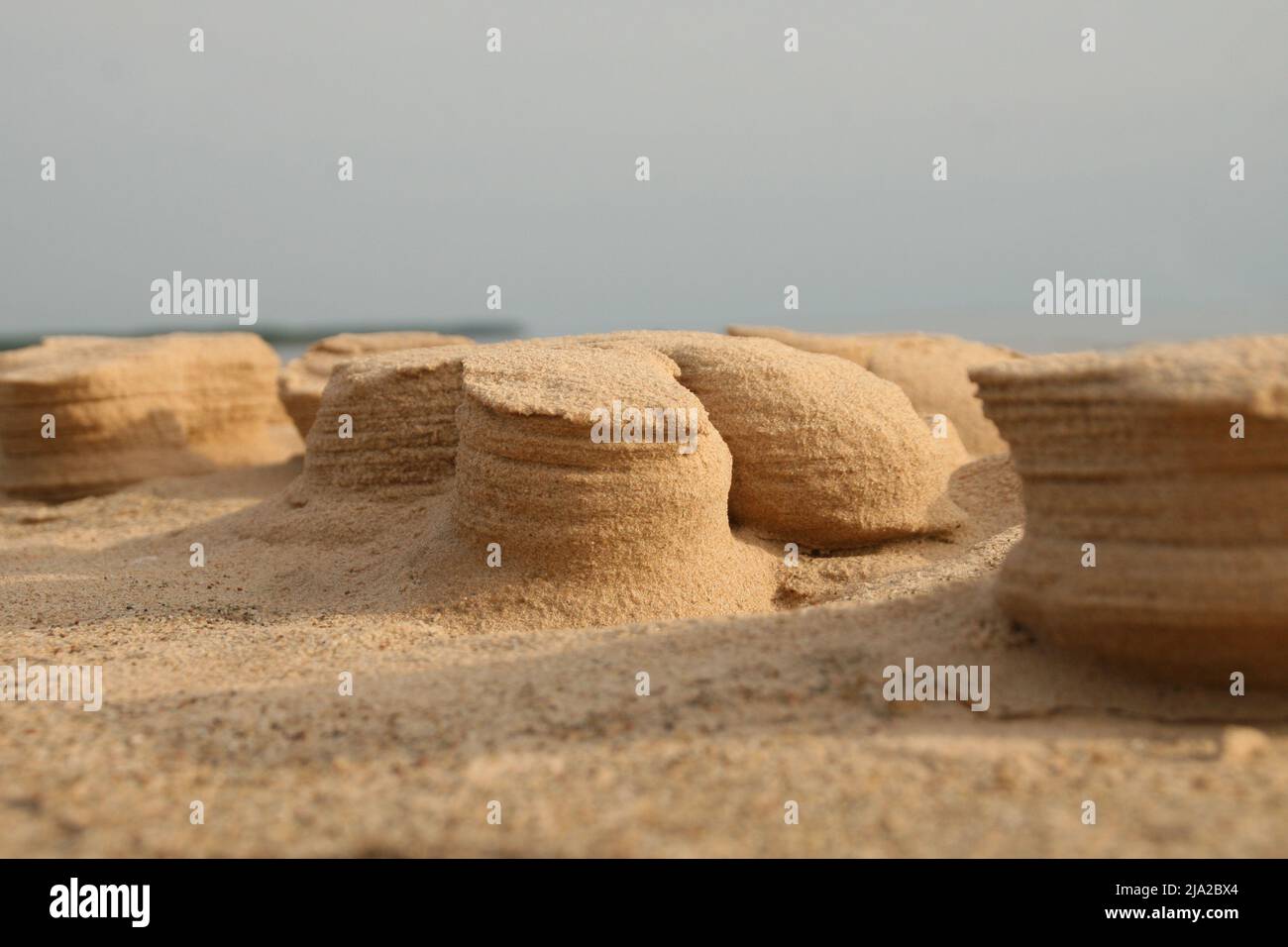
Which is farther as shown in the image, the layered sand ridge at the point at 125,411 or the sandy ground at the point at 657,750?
the layered sand ridge at the point at 125,411

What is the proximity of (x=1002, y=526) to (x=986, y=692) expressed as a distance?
155 inches

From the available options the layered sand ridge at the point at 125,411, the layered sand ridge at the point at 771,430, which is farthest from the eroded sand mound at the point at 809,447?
the layered sand ridge at the point at 125,411

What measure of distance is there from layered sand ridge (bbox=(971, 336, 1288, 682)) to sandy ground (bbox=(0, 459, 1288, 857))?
17 centimetres

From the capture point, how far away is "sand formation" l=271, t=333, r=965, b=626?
580cm

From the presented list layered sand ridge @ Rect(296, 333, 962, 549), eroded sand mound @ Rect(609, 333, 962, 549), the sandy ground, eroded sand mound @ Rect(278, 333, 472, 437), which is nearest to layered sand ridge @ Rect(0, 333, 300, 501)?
eroded sand mound @ Rect(278, 333, 472, 437)

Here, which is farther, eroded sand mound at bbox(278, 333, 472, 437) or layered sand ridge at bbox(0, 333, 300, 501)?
layered sand ridge at bbox(0, 333, 300, 501)

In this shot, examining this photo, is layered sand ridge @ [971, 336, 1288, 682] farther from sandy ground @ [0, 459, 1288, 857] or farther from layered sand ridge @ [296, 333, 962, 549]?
layered sand ridge @ [296, 333, 962, 549]

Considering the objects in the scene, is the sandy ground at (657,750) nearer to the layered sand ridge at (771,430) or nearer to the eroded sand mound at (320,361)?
the layered sand ridge at (771,430)

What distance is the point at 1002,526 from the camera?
7.54 metres

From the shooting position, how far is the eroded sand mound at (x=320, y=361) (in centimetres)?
1048

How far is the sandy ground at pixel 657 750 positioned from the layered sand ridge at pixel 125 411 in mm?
6301

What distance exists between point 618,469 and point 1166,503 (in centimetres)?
272

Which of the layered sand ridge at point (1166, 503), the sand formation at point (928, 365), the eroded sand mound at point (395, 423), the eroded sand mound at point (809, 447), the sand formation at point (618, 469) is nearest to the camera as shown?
the layered sand ridge at point (1166, 503)

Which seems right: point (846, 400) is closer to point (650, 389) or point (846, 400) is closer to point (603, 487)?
point (650, 389)
